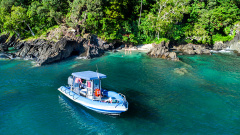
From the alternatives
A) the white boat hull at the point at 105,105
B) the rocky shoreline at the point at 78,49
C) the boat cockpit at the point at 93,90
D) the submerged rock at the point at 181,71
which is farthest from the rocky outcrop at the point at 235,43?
the boat cockpit at the point at 93,90

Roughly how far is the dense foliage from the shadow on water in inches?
1231

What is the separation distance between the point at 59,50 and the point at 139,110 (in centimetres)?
2669

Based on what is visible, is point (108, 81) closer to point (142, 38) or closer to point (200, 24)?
point (142, 38)

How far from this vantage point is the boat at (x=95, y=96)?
16484mm

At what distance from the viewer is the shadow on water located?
55.2ft

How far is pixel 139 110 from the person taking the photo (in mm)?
18156

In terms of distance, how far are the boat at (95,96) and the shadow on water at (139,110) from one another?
1.58 m

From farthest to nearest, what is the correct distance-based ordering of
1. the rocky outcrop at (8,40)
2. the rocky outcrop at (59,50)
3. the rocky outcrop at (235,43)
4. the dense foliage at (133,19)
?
the rocky outcrop at (8,40) < the rocky outcrop at (235,43) < the dense foliage at (133,19) < the rocky outcrop at (59,50)

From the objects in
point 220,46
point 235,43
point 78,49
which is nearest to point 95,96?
point 78,49

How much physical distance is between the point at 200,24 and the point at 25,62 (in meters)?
50.0

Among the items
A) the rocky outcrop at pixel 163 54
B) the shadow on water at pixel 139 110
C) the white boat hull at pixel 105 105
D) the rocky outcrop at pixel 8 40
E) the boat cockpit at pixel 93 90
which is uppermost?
the rocky outcrop at pixel 8 40

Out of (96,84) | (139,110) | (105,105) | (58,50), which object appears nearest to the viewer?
(105,105)

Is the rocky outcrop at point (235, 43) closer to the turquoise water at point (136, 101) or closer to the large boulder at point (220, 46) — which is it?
the large boulder at point (220, 46)

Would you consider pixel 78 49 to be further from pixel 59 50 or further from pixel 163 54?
pixel 163 54
